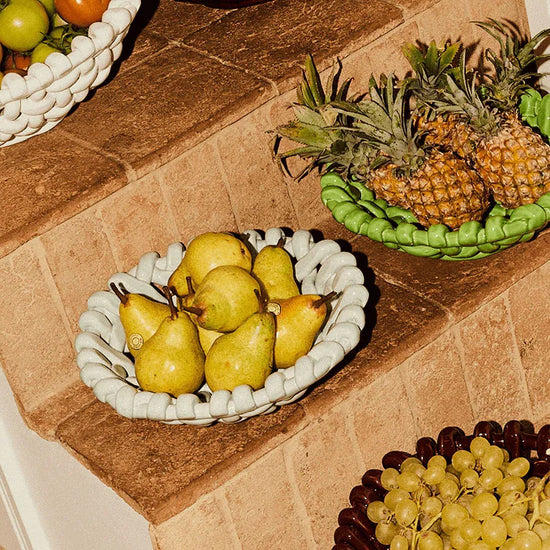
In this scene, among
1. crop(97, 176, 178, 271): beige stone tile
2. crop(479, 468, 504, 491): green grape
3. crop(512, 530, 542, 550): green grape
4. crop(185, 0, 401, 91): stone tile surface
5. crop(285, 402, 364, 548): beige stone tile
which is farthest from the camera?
crop(185, 0, 401, 91): stone tile surface

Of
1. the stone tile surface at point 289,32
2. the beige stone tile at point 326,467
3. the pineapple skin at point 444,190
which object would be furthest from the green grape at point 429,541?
the stone tile surface at point 289,32

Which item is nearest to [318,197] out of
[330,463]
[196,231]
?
[196,231]

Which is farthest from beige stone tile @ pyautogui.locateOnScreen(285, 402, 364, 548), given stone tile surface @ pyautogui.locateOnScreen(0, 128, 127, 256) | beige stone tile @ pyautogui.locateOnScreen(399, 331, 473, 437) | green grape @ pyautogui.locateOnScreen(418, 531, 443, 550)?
stone tile surface @ pyautogui.locateOnScreen(0, 128, 127, 256)

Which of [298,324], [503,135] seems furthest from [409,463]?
[503,135]

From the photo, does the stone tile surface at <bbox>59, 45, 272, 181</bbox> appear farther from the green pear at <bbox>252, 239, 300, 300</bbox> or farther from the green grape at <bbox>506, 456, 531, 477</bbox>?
the green grape at <bbox>506, 456, 531, 477</bbox>

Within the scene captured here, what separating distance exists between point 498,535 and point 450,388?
0.36 metres

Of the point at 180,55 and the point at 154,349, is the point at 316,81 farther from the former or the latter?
the point at 154,349

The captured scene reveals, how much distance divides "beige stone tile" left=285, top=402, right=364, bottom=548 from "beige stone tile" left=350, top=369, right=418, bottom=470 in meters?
0.02

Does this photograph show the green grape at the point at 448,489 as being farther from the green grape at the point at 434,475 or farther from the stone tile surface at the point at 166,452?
the stone tile surface at the point at 166,452

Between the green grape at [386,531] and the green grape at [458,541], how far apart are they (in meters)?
0.08

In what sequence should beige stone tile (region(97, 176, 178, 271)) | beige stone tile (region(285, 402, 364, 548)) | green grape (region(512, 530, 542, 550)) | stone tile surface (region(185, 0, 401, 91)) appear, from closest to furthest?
green grape (region(512, 530, 542, 550))
beige stone tile (region(285, 402, 364, 548))
beige stone tile (region(97, 176, 178, 271))
stone tile surface (region(185, 0, 401, 91))

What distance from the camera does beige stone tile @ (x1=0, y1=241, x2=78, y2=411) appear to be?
1.49 meters

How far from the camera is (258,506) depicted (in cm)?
143

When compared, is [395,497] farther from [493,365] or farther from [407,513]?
[493,365]
